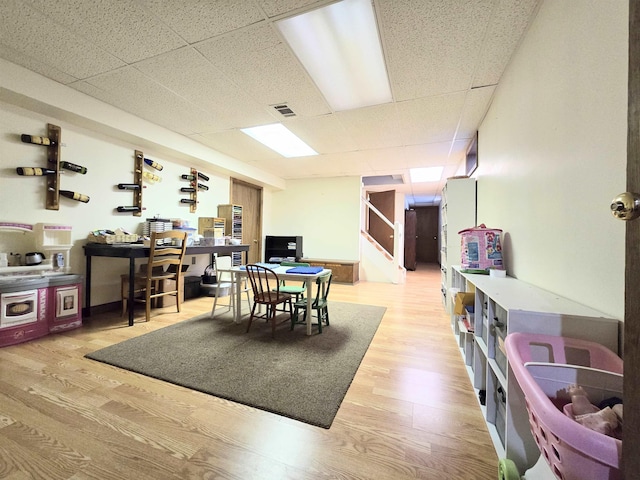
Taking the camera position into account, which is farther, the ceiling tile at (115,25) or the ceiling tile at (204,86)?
the ceiling tile at (204,86)

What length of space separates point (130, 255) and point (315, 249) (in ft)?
13.5

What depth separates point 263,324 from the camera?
2924 mm

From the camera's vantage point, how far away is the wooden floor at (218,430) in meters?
1.09

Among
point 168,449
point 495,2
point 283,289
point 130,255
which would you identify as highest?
point 495,2

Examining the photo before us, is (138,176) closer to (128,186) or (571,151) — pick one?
(128,186)

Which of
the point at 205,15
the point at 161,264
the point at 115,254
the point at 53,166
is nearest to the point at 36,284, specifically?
the point at 115,254

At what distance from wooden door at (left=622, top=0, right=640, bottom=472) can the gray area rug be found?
1189mm

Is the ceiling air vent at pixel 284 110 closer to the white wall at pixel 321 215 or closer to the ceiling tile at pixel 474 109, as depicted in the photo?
the ceiling tile at pixel 474 109

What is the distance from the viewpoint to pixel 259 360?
6.72ft

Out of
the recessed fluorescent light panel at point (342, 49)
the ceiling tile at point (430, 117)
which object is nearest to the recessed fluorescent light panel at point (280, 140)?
the recessed fluorescent light panel at point (342, 49)

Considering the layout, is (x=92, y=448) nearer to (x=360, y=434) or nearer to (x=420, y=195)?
(x=360, y=434)

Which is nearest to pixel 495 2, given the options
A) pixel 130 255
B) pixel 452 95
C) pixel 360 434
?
pixel 452 95

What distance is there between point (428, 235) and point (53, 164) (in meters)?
10.5

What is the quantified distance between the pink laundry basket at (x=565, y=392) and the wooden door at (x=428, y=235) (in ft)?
32.3
